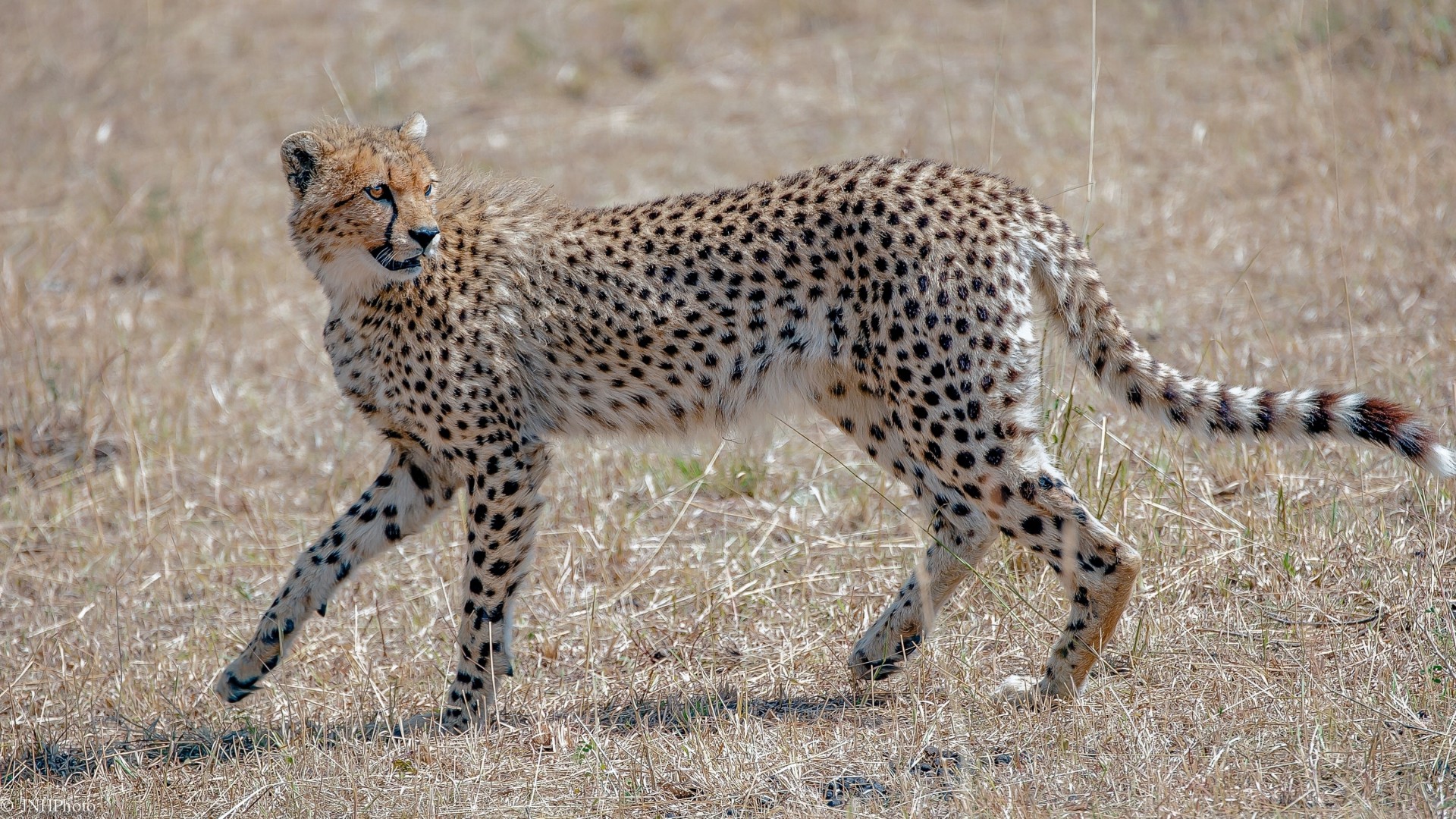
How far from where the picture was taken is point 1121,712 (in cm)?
365

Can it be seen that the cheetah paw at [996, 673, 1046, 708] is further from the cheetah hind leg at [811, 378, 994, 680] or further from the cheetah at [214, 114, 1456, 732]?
the cheetah hind leg at [811, 378, 994, 680]

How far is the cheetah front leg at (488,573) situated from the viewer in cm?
418

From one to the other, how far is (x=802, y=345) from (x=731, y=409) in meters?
0.33

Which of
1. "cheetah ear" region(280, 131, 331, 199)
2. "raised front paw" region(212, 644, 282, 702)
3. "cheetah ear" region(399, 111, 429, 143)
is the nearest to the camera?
"cheetah ear" region(280, 131, 331, 199)

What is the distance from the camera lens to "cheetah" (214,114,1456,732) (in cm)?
381

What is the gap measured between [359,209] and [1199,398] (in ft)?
7.97

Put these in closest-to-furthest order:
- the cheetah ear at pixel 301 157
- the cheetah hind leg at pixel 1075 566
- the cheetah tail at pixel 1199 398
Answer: the cheetah tail at pixel 1199 398
the cheetah hind leg at pixel 1075 566
the cheetah ear at pixel 301 157

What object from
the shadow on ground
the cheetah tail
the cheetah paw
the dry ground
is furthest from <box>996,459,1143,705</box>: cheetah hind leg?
the shadow on ground

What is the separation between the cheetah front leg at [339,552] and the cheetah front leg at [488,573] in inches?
13.5

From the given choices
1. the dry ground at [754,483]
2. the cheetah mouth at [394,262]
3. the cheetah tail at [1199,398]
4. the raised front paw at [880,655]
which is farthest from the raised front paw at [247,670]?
the cheetah tail at [1199,398]

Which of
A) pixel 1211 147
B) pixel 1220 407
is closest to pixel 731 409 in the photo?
pixel 1220 407

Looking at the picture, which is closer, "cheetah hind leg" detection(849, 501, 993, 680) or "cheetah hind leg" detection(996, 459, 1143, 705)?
"cheetah hind leg" detection(996, 459, 1143, 705)

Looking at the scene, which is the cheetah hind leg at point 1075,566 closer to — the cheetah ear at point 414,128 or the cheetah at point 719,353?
the cheetah at point 719,353

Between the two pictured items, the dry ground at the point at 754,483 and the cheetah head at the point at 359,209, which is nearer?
the dry ground at the point at 754,483
